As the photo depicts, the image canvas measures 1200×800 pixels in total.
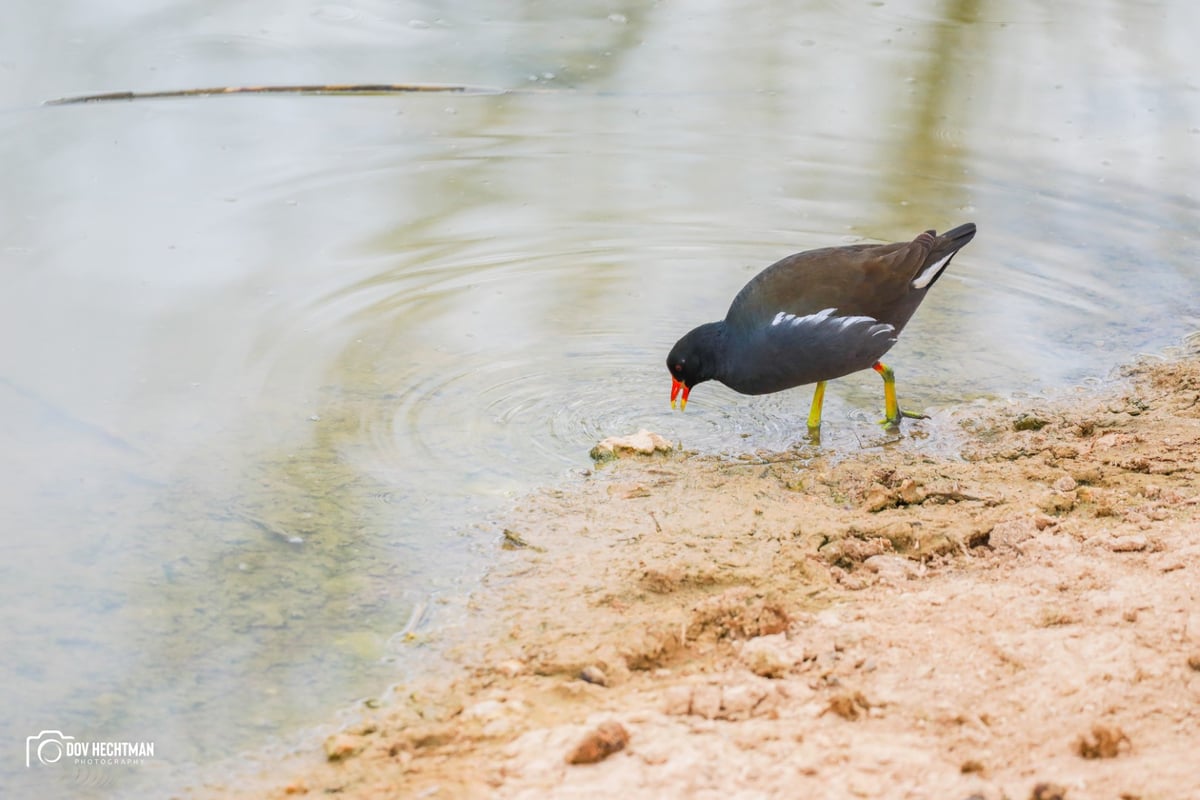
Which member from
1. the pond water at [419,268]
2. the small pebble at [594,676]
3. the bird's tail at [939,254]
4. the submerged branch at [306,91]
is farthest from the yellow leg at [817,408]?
the submerged branch at [306,91]

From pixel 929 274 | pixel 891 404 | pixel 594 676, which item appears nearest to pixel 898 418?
pixel 891 404

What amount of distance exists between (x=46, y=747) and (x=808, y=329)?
2.98m

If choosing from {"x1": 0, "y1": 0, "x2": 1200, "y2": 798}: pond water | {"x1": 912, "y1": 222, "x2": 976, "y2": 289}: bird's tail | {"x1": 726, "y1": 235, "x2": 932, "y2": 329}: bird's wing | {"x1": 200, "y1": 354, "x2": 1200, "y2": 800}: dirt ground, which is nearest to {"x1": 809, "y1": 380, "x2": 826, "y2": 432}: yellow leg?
{"x1": 0, "y1": 0, "x2": 1200, "y2": 798}: pond water

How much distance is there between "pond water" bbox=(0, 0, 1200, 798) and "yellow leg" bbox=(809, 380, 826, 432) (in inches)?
8.5

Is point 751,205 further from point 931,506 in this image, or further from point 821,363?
point 931,506

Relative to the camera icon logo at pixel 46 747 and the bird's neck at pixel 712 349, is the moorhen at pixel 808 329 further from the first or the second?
the camera icon logo at pixel 46 747

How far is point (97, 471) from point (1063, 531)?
3158mm

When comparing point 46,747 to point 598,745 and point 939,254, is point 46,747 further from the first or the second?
point 939,254

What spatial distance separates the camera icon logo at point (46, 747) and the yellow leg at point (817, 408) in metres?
2.99

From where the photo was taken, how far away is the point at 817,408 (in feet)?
16.5

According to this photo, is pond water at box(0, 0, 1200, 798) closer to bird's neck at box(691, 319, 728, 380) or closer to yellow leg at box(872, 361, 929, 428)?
yellow leg at box(872, 361, 929, 428)

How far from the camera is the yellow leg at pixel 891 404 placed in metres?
4.99

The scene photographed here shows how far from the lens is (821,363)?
15.7 ft

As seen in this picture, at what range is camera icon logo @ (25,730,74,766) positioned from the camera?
2.98 m
